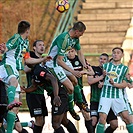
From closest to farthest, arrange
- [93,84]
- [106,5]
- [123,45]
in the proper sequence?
1. [93,84]
2. [123,45]
3. [106,5]

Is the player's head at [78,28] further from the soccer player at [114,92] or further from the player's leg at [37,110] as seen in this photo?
the player's leg at [37,110]

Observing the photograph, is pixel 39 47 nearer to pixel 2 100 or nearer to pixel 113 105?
pixel 2 100

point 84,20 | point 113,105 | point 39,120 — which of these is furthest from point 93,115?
point 84,20

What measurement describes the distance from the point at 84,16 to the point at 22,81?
18.2ft

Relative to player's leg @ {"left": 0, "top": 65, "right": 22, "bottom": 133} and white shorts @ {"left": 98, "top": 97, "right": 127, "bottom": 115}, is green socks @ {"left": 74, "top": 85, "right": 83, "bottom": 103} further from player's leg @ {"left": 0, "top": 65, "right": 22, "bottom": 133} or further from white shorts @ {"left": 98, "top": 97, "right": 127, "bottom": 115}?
player's leg @ {"left": 0, "top": 65, "right": 22, "bottom": 133}

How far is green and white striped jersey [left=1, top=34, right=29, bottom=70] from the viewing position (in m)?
11.6

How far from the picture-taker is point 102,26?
70.3ft

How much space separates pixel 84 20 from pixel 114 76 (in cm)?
922

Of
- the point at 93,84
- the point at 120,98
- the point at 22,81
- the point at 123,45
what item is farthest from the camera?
the point at 123,45

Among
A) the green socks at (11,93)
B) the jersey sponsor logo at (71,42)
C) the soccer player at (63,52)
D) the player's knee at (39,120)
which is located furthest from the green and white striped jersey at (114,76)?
the green socks at (11,93)

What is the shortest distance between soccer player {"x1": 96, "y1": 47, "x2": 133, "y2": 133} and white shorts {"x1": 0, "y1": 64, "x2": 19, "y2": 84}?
186 cm

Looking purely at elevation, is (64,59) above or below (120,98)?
above

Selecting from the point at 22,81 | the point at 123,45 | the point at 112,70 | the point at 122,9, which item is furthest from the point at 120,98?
the point at 122,9

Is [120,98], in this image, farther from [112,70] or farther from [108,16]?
[108,16]
